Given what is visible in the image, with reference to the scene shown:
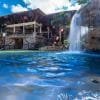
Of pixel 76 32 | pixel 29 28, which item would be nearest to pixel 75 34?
pixel 76 32

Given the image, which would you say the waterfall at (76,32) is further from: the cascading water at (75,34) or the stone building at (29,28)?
the stone building at (29,28)

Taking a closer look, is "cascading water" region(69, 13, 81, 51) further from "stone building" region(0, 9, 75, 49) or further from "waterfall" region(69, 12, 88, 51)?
"stone building" region(0, 9, 75, 49)

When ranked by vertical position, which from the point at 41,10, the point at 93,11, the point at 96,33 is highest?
the point at 41,10

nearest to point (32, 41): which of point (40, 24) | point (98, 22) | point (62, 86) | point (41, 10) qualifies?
point (40, 24)

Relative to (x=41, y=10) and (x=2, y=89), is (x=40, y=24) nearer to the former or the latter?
(x=41, y=10)

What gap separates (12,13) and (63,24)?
826 cm

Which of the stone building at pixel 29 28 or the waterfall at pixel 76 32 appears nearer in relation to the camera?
the waterfall at pixel 76 32

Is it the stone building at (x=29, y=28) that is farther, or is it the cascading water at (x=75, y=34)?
the stone building at (x=29, y=28)

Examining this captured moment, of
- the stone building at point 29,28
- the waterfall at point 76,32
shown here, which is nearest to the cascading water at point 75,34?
the waterfall at point 76,32

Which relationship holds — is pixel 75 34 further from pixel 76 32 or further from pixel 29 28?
pixel 29 28

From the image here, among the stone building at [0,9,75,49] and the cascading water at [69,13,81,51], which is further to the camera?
the stone building at [0,9,75,49]

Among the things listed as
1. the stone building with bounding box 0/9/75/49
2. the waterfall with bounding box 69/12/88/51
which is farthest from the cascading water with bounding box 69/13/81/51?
the stone building with bounding box 0/9/75/49

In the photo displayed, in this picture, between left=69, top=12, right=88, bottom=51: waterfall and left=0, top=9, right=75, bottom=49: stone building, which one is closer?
left=69, top=12, right=88, bottom=51: waterfall

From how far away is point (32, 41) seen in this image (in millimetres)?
23875
